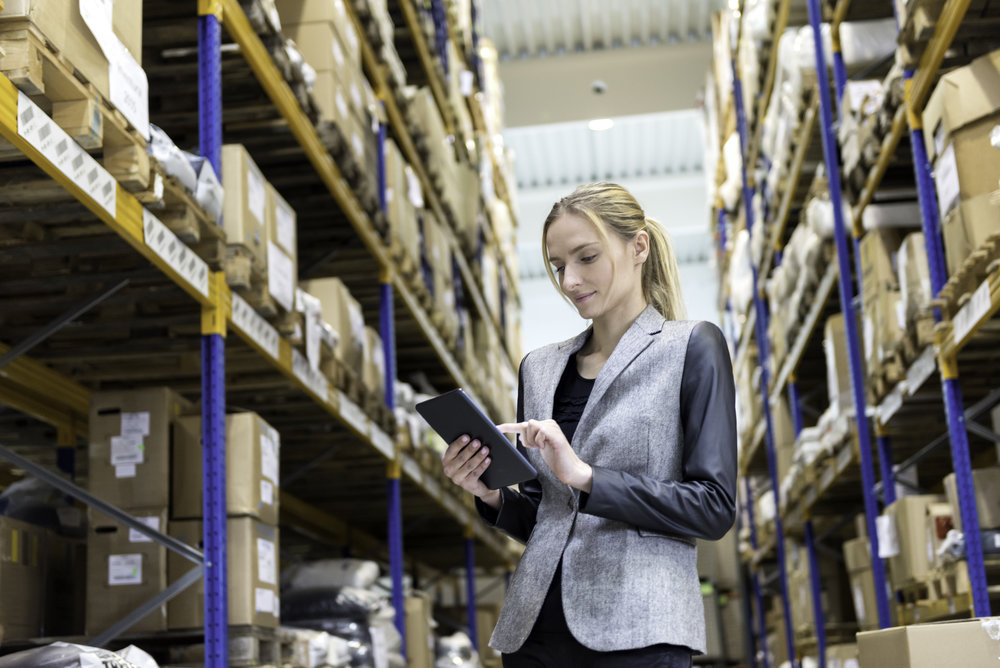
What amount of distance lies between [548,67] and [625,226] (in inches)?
503

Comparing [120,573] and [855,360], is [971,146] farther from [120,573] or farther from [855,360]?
[120,573]

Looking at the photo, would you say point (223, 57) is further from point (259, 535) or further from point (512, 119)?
point (512, 119)

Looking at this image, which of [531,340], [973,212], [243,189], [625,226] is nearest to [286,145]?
[243,189]

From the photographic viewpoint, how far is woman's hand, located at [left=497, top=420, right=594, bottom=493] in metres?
1.76

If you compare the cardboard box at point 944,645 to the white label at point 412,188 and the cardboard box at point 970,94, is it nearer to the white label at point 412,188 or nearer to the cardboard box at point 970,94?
the cardboard box at point 970,94

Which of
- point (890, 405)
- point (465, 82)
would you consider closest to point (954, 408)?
point (890, 405)

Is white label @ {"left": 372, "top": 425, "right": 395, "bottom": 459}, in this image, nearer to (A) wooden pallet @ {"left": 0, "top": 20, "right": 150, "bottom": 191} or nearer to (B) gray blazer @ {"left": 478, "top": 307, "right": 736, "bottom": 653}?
(A) wooden pallet @ {"left": 0, "top": 20, "right": 150, "bottom": 191}

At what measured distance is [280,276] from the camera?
4758 mm

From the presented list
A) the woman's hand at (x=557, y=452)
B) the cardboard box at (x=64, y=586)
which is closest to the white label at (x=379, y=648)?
the cardboard box at (x=64, y=586)

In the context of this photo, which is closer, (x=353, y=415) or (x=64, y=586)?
(x=64, y=586)

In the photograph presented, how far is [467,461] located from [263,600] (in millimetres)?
2632

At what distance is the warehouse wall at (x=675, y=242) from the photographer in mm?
18312

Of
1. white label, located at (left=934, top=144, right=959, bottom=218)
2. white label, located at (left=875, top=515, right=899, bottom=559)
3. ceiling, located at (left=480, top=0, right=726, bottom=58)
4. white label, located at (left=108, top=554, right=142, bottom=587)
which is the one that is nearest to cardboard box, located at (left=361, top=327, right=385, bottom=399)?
white label, located at (left=108, top=554, right=142, bottom=587)

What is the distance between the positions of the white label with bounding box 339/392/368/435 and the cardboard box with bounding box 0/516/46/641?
1.78m
